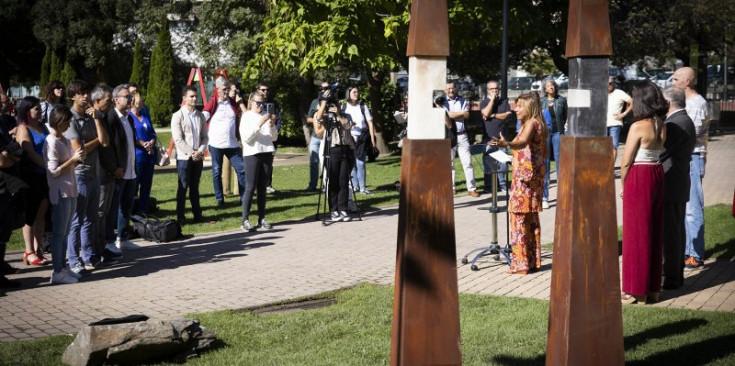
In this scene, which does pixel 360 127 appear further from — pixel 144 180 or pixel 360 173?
pixel 144 180

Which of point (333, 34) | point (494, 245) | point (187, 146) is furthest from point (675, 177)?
point (333, 34)

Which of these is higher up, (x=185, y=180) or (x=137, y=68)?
(x=137, y=68)

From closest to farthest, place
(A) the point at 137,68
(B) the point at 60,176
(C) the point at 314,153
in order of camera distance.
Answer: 1. (B) the point at 60,176
2. (C) the point at 314,153
3. (A) the point at 137,68

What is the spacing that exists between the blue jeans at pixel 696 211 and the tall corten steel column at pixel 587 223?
475 centimetres

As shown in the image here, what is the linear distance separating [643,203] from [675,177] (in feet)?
2.43

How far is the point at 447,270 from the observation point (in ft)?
17.1

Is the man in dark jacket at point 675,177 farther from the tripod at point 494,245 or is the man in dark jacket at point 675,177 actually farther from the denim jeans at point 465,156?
the denim jeans at point 465,156

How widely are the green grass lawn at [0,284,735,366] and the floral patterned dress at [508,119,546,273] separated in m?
1.35

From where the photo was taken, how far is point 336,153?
45.1 ft

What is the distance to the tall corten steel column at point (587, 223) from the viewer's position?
17.0 feet

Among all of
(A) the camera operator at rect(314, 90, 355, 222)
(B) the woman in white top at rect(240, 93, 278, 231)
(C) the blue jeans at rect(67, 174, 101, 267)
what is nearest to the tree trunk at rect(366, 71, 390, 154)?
(A) the camera operator at rect(314, 90, 355, 222)

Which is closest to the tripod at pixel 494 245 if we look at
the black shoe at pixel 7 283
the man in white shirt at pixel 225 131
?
the black shoe at pixel 7 283

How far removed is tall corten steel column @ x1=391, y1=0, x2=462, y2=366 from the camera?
16.8 ft

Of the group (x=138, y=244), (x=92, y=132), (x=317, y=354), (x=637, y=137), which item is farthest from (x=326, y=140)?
(x=317, y=354)
